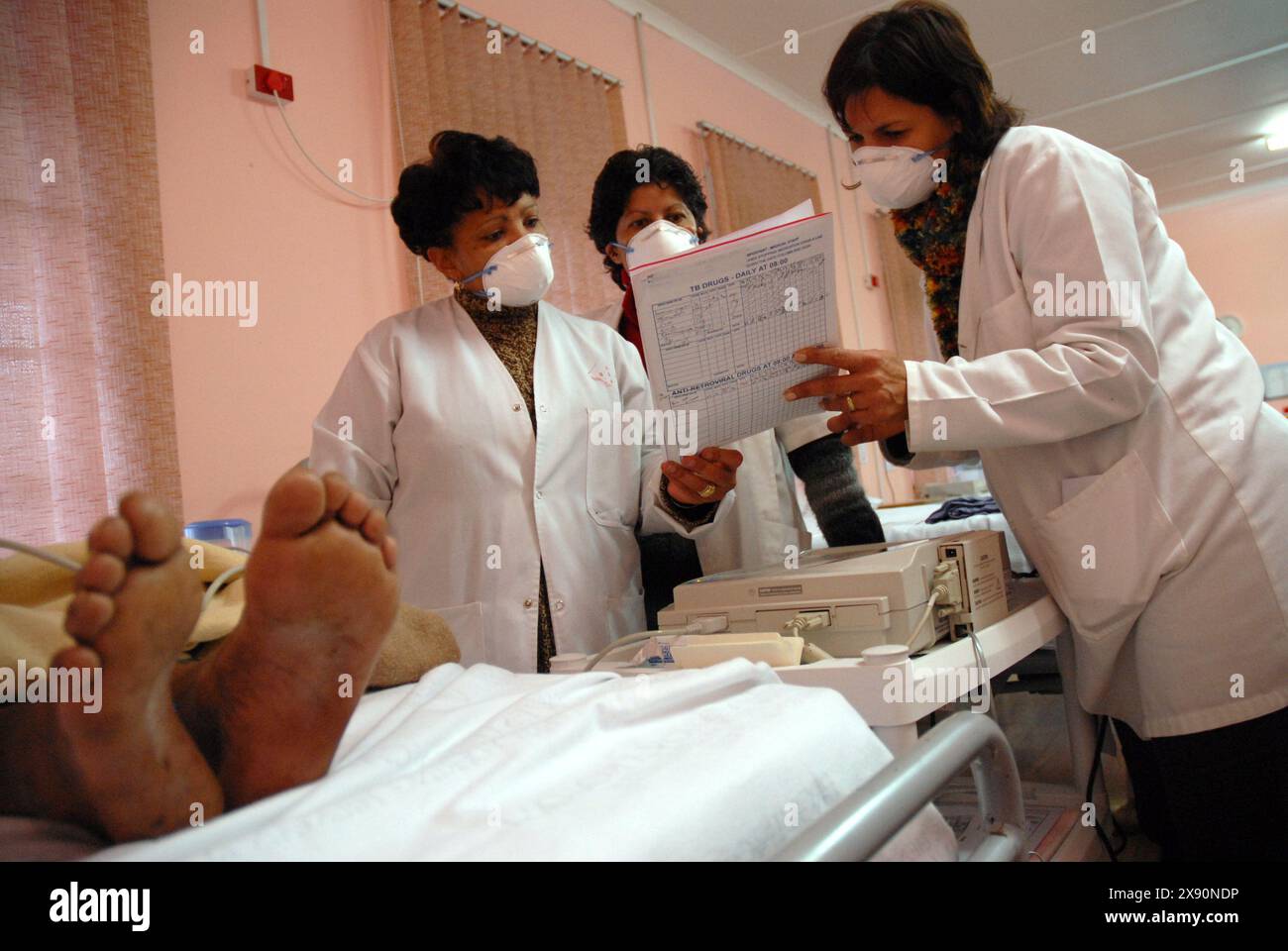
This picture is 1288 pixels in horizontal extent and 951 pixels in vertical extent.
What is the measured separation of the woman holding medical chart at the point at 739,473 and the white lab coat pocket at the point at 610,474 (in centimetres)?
14

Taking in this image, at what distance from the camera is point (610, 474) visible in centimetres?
161

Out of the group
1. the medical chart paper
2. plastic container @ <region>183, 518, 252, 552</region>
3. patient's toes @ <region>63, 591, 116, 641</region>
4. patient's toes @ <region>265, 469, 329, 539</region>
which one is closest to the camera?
patient's toes @ <region>63, 591, 116, 641</region>

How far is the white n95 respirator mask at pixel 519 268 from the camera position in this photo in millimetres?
1608

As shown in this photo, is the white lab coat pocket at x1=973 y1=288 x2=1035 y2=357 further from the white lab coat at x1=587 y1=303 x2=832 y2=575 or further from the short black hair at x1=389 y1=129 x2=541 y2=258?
the short black hair at x1=389 y1=129 x2=541 y2=258

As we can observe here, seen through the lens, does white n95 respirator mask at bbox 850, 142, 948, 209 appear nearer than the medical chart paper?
No

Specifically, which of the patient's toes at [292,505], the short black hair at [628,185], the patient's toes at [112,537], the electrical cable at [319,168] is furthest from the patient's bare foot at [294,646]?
the electrical cable at [319,168]

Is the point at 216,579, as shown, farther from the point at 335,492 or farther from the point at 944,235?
the point at 944,235

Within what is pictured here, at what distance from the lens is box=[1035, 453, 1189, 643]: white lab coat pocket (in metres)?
1.18

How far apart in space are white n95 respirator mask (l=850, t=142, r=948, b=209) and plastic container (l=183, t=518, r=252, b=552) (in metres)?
1.45

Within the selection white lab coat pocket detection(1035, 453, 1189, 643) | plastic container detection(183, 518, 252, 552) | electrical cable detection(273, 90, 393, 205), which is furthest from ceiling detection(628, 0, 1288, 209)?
white lab coat pocket detection(1035, 453, 1189, 643)

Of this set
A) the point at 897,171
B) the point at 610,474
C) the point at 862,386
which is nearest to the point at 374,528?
the point at 862,386

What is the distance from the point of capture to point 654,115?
402cm

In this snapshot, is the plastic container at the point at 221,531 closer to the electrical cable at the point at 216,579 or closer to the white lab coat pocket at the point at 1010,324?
the electrical cable at the point at 216,579
